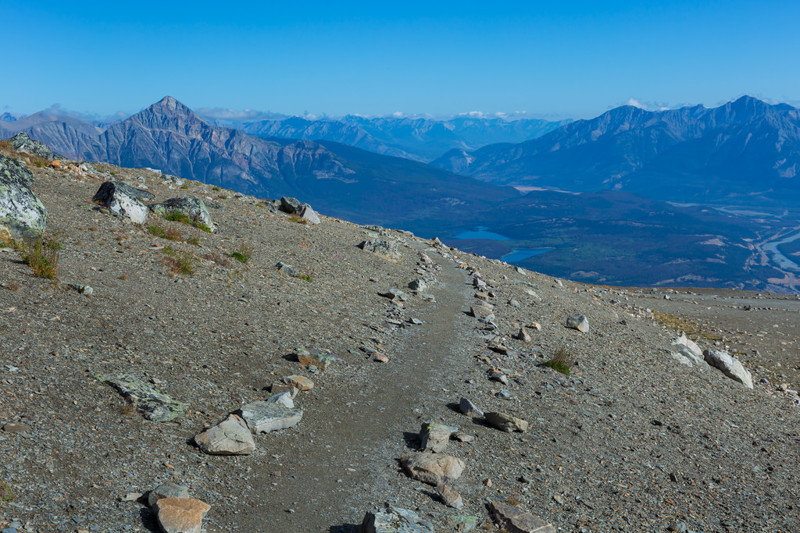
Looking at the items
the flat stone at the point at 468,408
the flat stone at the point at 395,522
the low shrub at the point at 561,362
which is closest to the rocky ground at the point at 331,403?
the flat stone at the point at 468,408

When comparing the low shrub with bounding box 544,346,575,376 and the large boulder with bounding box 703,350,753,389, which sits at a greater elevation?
the low shrub with bounding box 544,346,575,376

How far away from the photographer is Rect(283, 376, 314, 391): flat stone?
12.4m

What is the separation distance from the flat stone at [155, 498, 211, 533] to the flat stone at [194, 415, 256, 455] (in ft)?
5.37

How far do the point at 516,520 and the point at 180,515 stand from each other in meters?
5.34

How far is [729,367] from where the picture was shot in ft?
78.2

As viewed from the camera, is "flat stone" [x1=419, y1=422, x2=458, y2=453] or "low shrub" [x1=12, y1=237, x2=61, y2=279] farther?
"low shrub" [x1=12, y1=237, x2=61, y2=279]

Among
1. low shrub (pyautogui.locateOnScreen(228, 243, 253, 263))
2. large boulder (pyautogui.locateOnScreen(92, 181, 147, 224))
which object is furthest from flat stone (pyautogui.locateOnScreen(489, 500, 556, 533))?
large boulder (pyautogui.locateOnScreen(92, 181, 147, 224))

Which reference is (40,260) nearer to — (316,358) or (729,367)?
(316,358)

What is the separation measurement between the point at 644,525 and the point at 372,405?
20.9ft

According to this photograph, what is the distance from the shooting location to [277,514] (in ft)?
25.8

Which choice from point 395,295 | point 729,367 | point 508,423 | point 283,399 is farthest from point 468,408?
point 729,367

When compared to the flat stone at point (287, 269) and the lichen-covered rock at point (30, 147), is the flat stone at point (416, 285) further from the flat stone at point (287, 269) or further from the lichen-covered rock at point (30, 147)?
the lichen-covered rock at point (30, 147)

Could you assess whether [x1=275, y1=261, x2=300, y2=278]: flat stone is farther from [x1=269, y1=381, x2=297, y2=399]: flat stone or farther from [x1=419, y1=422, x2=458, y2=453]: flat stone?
[x1=419, y1=422, x2=458, y2=453]: flat stone

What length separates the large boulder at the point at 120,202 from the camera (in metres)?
23.0
